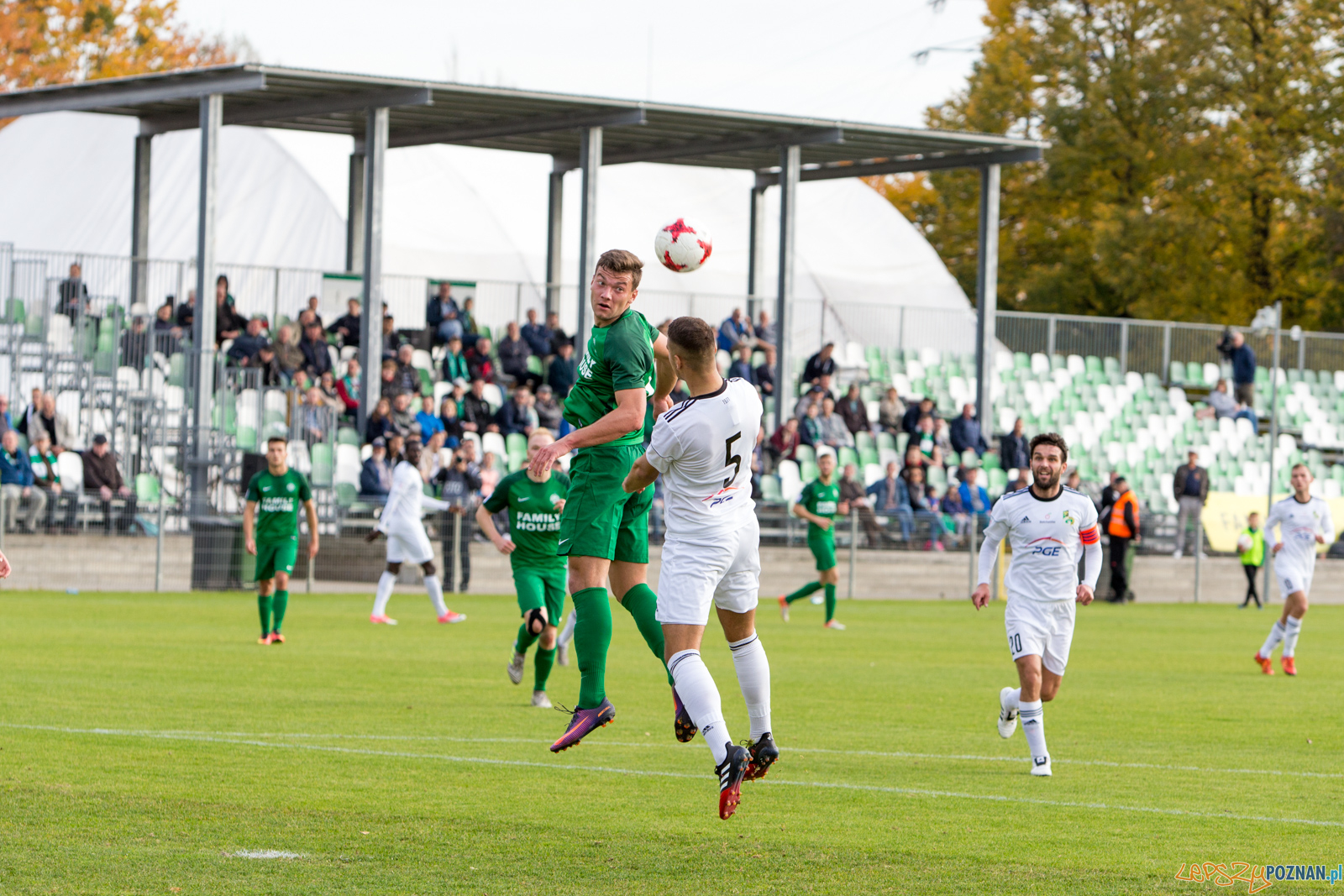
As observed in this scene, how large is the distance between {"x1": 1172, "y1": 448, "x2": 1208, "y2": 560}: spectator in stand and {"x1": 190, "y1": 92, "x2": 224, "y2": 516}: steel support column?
654 inches

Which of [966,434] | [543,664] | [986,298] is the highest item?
[986,298]

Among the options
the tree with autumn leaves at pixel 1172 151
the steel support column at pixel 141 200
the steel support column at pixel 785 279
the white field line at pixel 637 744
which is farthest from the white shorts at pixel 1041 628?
the tree with autumn leaves at pixel 1172 151

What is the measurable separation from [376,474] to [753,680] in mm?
18784

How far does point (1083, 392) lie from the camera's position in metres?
37.9

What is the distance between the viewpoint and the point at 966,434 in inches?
1300

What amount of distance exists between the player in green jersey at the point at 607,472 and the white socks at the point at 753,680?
38 cm

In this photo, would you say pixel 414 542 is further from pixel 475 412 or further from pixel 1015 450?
pixel 1015 450

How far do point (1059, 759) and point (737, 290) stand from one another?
38.6 m

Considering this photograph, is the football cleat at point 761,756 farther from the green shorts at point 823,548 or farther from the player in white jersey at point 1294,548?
the green shorts at point 823,548

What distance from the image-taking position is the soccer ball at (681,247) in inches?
336

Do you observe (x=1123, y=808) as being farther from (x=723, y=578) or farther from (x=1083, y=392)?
(x=1083, y=392)

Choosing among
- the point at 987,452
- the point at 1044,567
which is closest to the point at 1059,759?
the point at 1044,567

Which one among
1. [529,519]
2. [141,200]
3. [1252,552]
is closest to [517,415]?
[141,200]

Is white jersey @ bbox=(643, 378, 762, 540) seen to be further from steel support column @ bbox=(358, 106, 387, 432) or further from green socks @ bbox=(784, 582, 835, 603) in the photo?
steel support column @ bbox=(358, 106, 387, 432)
